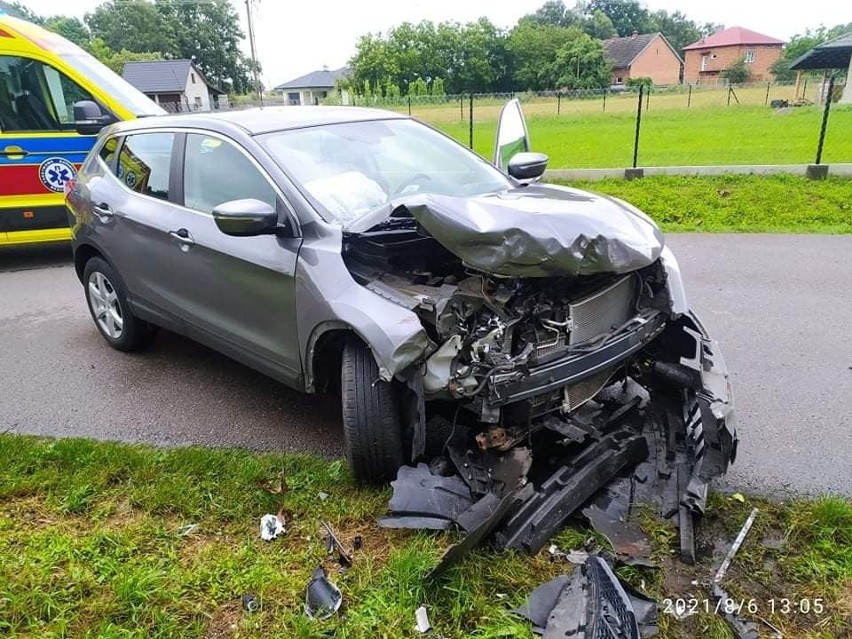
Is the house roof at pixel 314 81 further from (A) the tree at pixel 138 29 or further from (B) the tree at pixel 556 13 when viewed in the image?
(B) the tree at pixel 556 13

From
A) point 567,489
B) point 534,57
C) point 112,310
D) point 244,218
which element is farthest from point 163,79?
point 567,489

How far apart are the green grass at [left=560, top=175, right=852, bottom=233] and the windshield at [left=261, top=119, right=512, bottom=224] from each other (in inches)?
195

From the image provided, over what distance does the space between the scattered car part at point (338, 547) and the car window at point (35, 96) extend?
6.34 metres

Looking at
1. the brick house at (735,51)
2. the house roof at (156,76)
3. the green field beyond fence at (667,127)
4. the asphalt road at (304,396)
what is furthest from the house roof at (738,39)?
the asphalt road at (304,396)

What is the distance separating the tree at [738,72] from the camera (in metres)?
56.2

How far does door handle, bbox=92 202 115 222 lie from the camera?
4457 millimetres

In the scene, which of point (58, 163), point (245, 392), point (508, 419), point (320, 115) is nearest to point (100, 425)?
point (245, 392)

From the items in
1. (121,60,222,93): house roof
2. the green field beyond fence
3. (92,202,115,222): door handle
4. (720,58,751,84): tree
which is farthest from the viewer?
(720,58,751,84): tree

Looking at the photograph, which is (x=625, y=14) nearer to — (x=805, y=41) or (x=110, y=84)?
(x=805, y=41)

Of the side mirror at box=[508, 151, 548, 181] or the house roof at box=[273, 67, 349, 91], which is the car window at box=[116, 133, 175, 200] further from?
the house roof at box=[273, 67, 349, 91]

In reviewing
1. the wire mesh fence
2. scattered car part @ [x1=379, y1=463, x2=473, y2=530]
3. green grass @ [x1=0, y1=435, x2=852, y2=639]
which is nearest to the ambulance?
green grass @ [x1=0, y1=435, x2=852, y2=639]

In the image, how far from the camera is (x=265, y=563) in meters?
2.69

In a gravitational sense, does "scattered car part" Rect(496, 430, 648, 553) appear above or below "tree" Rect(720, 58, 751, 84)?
below

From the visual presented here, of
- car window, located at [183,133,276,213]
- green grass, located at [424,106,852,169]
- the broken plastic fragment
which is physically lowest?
the broken plastic fragment
